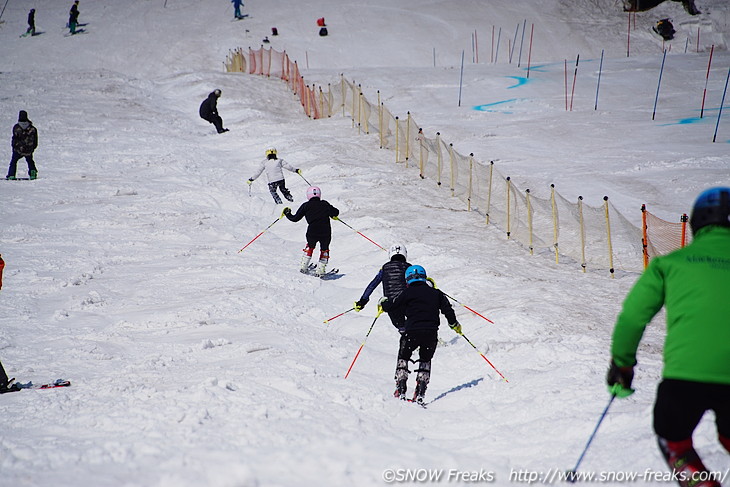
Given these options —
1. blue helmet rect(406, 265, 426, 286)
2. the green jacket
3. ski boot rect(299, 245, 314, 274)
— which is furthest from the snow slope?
blue helmet rect(406, 265, 426, 286)

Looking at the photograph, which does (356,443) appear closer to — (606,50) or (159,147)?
(159,147)

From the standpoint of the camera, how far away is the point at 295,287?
1127 cm

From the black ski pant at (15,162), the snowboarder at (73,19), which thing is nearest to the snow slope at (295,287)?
the black ski pant at (15,162)

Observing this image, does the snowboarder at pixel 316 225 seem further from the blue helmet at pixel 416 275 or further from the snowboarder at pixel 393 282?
the blue helmet at pixel 416 275

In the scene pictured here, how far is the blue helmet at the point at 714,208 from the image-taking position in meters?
3.43

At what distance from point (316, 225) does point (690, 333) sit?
8.94 metres

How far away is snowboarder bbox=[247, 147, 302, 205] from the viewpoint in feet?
52.7

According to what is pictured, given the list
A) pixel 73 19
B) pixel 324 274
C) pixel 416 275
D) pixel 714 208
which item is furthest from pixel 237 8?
pixel 714 208

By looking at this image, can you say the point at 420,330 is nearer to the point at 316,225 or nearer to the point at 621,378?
the point at 621,378

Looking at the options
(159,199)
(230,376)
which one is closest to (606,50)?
(159,199)

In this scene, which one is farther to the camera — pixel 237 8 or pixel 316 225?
pixel 237 8

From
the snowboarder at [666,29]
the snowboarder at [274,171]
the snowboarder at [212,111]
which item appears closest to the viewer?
the snowboarder at [274,171]

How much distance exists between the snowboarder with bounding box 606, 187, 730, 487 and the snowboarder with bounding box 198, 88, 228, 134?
2181cm

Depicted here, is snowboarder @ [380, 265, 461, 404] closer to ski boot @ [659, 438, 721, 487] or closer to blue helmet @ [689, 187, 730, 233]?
ski boot @ [659, 438, 721, 487]
